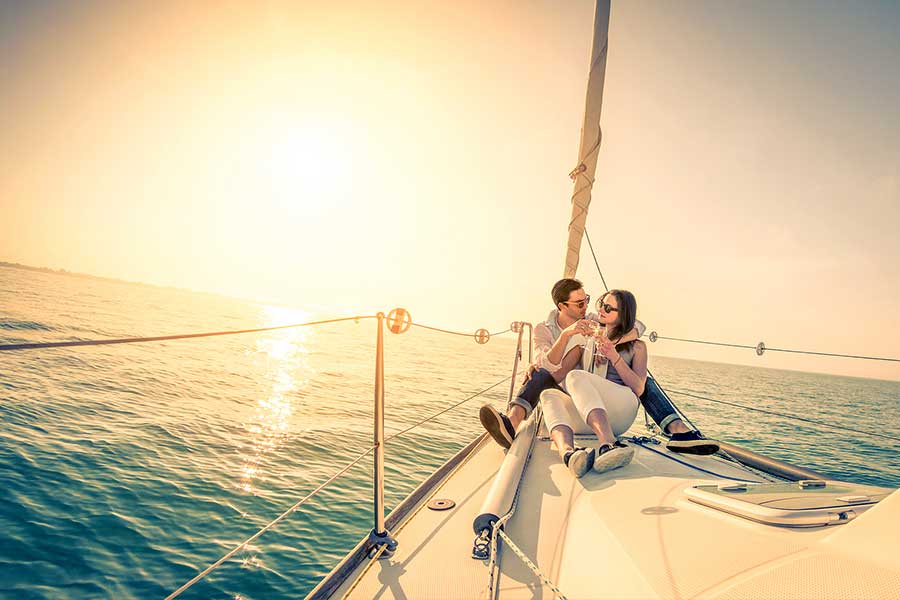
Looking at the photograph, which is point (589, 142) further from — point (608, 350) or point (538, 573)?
point (538, 573)

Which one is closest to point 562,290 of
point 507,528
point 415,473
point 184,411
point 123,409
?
point 507,528

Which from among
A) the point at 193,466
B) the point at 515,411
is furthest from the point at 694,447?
the point at 193,466

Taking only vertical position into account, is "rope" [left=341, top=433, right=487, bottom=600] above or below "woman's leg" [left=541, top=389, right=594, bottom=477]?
below

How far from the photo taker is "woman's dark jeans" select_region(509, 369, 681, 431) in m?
3.57

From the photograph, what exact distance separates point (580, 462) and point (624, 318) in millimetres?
1453

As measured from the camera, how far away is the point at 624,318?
11.3ft

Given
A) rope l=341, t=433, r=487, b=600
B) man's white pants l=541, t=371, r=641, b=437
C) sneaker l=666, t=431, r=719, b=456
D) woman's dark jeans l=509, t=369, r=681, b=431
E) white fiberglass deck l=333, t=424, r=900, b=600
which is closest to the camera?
white fiberglass deck l=333, t=424, r=900, b=600

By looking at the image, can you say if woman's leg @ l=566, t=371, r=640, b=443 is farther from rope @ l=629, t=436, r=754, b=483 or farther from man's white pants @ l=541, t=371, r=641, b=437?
rope @ l=629, t=436, r=754, b=483

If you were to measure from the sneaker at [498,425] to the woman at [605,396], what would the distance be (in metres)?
0.36

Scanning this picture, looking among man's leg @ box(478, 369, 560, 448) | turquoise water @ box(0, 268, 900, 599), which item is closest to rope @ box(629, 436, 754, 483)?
man's leg @ box(478, 369, 560, 448)

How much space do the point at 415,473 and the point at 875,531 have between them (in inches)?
218

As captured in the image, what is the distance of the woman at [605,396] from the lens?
2.50 metres

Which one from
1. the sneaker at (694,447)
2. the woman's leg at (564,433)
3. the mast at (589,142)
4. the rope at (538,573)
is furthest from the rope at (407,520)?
the mast at (589,142)

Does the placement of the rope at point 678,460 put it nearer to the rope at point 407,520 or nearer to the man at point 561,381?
the man at point 561,381
